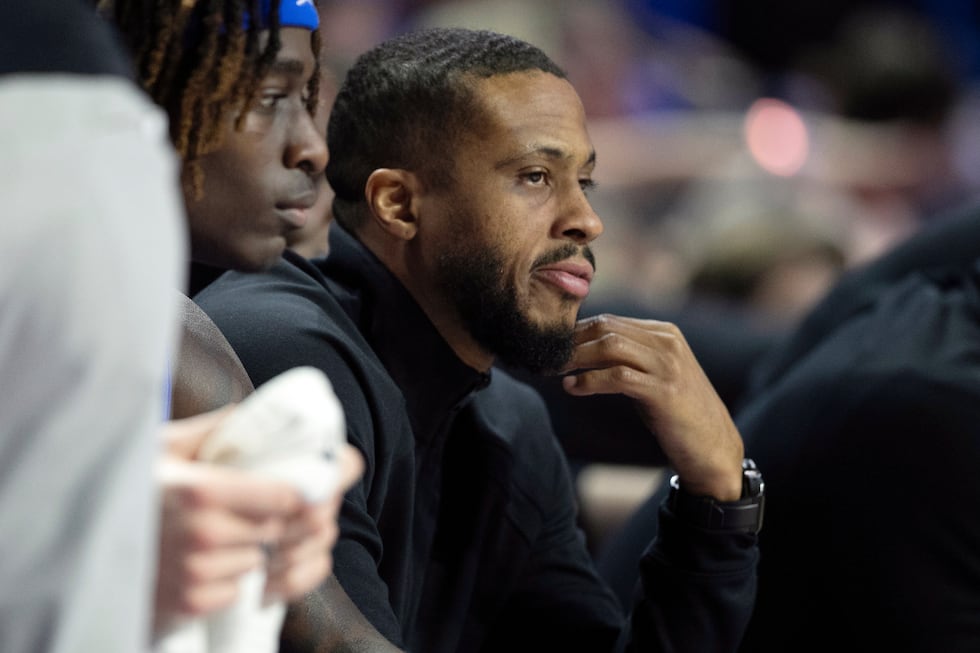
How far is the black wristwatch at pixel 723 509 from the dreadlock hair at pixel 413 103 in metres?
0.46

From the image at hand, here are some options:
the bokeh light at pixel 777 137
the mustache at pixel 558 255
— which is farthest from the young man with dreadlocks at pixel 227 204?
the bokeh light at pixel 777 137

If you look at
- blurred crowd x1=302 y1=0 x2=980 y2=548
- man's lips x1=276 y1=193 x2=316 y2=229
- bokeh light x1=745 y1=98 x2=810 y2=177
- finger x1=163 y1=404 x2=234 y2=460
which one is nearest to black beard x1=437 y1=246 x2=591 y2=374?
man's lips x1=276 y1=193 x2=316 y2=229

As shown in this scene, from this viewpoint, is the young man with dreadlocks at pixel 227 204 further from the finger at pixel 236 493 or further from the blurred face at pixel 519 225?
the blurred face at pixel 519 225

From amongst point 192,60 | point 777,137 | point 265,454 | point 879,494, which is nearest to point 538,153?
point 192,60

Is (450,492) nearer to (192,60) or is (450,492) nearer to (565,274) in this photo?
(565,274)

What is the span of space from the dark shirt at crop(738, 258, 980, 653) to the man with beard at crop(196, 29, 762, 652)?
0.24m

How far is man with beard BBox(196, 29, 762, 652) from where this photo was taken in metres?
1.48

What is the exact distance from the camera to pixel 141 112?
0.69 meters

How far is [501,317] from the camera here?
1503 mm

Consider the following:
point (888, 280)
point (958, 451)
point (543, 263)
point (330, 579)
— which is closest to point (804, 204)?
point (888, 280)

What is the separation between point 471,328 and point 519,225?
127 millimetres

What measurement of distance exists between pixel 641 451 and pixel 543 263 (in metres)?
1.45

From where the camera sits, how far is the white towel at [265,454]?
72 cm

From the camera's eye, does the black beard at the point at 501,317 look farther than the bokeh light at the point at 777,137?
No
